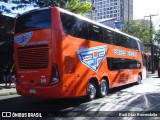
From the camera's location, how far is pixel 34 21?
32.0ft

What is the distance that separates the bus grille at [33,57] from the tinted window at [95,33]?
8.84 feet

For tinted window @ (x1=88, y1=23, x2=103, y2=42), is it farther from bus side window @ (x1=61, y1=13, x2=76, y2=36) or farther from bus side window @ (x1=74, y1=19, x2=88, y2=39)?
bus side window @ (x1=61, y1=13, x2=76, y2=36)

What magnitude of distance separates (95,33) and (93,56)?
47.2 inches

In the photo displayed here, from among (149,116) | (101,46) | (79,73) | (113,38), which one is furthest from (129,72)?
(149,116)

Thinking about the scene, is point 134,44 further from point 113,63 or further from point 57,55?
point 57,55

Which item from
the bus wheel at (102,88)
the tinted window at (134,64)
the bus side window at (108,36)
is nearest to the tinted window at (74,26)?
the bus side window at (108,36)

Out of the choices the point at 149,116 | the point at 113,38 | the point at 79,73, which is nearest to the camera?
the point at 149,116

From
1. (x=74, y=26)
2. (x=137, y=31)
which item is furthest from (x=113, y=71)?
(x=137, y=31)

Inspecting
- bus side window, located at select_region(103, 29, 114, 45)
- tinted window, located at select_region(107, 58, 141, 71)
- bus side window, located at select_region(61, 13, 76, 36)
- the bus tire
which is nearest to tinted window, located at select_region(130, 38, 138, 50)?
tinted window, located at select_region(107, 58, 141, 71)

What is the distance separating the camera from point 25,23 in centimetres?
1013

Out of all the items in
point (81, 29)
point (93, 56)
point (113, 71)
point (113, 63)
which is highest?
point (81, 29)

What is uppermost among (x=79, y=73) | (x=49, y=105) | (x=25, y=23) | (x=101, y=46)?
(x=25, y=23)

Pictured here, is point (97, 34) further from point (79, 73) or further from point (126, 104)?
point (126, 104)

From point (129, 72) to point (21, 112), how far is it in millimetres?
9952
